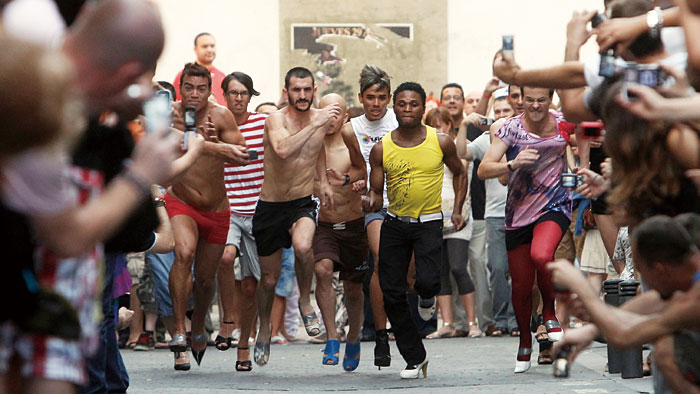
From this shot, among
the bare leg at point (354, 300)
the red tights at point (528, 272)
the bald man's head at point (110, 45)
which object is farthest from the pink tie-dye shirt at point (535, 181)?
the bald man's head at point (110, 45)

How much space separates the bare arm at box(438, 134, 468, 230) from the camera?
917 cm

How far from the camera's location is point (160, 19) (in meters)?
3.35

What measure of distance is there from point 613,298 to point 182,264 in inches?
129

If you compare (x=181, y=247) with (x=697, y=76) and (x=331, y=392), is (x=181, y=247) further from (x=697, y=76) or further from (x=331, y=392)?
(x=697, y=76)

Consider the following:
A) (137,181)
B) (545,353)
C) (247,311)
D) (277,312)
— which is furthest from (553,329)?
(137,181)

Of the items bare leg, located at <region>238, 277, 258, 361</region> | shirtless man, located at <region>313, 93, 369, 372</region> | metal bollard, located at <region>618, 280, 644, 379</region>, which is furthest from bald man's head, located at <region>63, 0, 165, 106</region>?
shirtless man, located at <region>313, 93, 369, 372</region>

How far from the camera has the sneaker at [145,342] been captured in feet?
36.5

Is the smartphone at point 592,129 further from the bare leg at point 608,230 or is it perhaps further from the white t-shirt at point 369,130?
the white t-shirt at point 369,130

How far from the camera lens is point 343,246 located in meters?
9.92

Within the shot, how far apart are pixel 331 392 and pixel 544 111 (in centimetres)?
286

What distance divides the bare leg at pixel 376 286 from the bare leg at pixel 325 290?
0.43 meters

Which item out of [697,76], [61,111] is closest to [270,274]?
[697,76]

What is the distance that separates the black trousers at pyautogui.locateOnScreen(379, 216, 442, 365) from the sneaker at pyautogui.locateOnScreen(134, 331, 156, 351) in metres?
3.20

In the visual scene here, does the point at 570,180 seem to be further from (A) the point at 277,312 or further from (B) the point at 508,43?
(A) the point at 277,312
